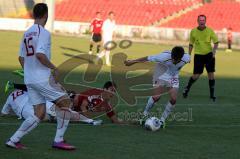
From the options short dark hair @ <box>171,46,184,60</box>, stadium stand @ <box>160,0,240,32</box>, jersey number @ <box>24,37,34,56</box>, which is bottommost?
short dark hair @ <box>171,46,184,60</box>

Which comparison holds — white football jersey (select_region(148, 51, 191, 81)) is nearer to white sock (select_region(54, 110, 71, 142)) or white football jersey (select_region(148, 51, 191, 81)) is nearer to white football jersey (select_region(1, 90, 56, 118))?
white football jersey (select_region(1, 90, 56, 118))

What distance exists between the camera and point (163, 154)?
902 cm

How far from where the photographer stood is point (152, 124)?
11148 millimetres

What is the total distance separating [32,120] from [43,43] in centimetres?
107

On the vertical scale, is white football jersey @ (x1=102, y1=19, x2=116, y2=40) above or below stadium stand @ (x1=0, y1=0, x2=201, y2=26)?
below

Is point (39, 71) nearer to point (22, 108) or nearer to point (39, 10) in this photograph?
point (39, 10)

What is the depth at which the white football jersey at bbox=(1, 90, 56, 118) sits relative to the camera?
37.2 ft

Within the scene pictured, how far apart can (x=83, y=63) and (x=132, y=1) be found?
2915 centimetres

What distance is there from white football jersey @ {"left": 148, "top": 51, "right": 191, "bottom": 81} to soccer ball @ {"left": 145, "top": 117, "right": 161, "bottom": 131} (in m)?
1.08

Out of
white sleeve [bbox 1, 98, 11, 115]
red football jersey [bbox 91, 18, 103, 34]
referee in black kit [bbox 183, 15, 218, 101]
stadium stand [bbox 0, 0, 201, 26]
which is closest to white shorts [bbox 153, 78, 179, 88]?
white sleeve [bbox 1, 98, 11, 115]

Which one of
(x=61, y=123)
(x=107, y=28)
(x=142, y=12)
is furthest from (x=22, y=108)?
(x=142, y=12)

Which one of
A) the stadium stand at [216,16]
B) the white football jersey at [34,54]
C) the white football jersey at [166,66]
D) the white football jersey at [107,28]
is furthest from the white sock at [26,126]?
the stadium stand at [216,16]

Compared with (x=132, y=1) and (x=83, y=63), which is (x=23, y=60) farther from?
(x=132, y=1)

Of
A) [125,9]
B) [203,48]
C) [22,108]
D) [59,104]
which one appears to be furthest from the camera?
[125,9]
